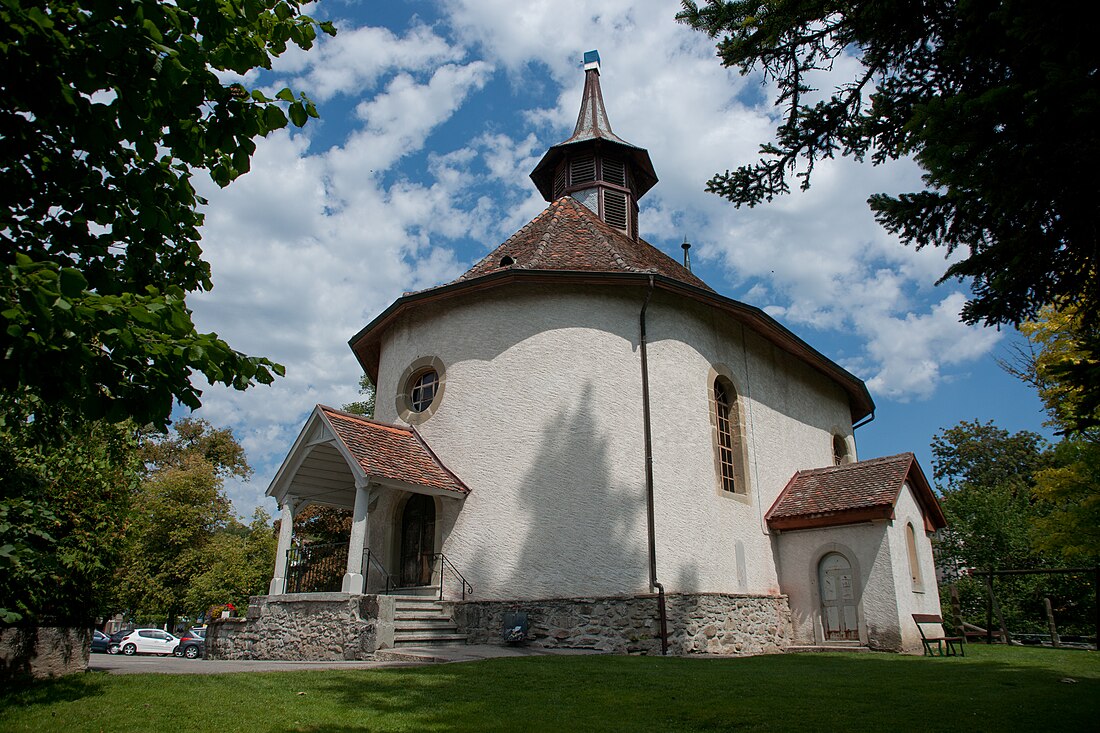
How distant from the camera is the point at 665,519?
1346cm

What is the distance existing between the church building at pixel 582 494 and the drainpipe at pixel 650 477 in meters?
0.04

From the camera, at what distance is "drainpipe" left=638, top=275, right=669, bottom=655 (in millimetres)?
12422

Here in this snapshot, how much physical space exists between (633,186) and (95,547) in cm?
1705

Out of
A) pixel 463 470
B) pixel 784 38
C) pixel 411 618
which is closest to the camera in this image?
pixel 784 38

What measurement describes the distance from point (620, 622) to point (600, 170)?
12667mm

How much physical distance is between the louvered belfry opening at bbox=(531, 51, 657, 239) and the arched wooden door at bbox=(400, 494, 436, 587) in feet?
30.5

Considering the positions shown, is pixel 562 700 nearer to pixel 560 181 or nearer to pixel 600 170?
pixel 600 170

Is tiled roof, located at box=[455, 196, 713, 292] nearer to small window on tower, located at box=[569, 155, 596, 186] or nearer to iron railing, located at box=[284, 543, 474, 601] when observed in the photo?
small window on tower, located at box=[569, 155, 596, 186]

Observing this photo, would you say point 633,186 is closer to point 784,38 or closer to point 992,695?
point 784,38

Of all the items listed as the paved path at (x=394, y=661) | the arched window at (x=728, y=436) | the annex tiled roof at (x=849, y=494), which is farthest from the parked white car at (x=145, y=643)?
the annex tiled roof at (x=849, y=494)

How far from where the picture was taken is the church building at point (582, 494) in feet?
42.1

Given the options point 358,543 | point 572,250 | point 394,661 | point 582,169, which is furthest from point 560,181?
point 394,661

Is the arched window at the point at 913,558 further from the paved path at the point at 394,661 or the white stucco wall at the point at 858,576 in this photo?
the paved path at the point at 394,661

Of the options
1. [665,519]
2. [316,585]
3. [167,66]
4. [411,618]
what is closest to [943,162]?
[167,66]
